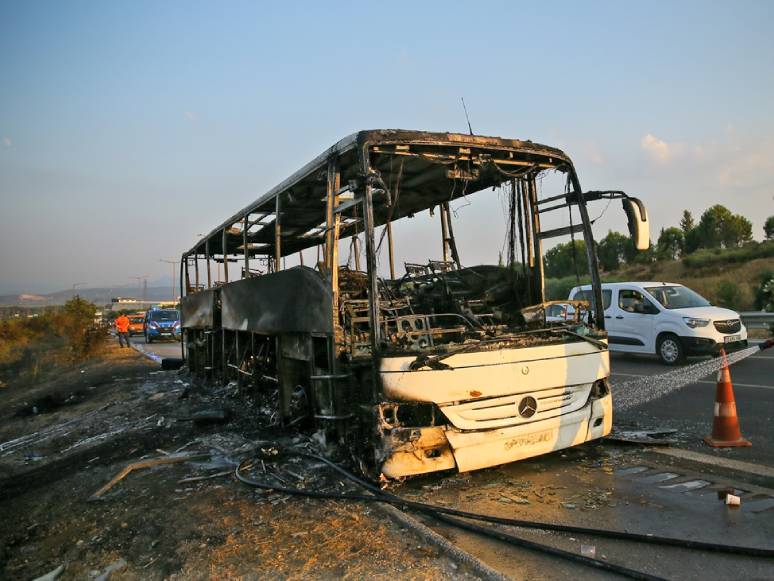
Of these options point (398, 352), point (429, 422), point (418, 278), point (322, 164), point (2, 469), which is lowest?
point (2, 469)

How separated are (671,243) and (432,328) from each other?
1800 inches

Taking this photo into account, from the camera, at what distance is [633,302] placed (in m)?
12.1

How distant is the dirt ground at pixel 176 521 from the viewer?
10.7 feet

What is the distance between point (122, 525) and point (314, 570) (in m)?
1.85

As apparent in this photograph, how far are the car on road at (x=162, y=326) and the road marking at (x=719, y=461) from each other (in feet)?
89.9

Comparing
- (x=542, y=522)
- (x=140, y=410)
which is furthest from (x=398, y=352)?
(x=140, y=410)

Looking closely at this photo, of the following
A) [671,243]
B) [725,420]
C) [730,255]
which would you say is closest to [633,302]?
[725,420]

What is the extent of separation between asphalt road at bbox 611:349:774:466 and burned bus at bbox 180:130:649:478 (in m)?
1.32

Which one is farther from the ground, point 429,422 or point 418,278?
point 418,278

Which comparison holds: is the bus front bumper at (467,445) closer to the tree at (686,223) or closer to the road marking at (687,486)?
the road marking at (687,486)

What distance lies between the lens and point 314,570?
10.3ft

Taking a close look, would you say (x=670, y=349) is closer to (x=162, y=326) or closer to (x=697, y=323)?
(x=697, y=323)

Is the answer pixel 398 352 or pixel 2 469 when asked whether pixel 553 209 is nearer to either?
pixel 398 352

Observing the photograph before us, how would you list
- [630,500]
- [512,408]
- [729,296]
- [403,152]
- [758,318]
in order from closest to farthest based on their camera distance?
[630,500], [512,408], [403,152], [758,318], [729,296]
